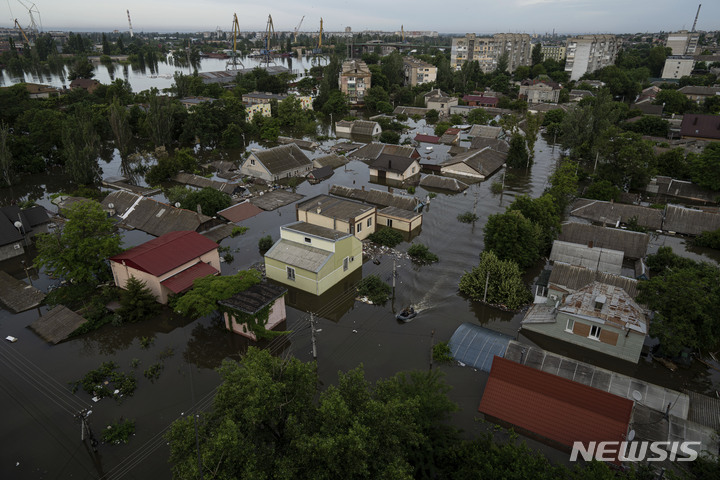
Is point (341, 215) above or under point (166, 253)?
under

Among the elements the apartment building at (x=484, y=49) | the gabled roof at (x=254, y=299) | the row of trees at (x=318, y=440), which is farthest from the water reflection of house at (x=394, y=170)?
the apartment building at (x=484, y=49)

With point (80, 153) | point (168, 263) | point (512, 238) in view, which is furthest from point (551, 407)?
point (80, 153)

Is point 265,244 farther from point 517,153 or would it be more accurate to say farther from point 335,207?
point 517,153

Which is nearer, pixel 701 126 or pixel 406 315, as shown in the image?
pixel 406 315

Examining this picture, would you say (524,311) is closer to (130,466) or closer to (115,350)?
(130,466)

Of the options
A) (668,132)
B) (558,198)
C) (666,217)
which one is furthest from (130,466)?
(668,132)

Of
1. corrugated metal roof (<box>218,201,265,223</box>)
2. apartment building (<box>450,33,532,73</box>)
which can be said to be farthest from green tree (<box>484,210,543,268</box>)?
apartment building (<box>450,33,532,73</box>)
